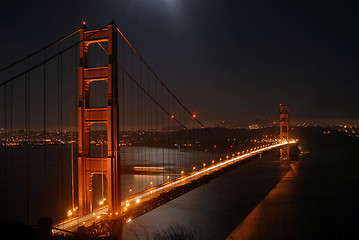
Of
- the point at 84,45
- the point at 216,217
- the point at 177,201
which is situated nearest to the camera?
the point at 84,45

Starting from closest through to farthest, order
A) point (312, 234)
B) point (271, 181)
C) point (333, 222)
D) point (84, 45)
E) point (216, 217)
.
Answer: point (84, 45) → point (312, 234) → point (333, 222) → point (216, 217) → point (271, 181)

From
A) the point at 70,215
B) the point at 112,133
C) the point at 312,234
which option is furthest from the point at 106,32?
the point at 312,234

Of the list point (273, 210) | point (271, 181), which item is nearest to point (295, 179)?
point (271, 181)

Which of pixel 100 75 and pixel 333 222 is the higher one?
pixel 100 75

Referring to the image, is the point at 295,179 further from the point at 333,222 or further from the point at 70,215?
the point at 70,215

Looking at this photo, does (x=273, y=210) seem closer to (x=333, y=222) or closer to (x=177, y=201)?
(x=333, y=222)

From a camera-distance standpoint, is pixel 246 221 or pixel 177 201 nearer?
pixel 246 221

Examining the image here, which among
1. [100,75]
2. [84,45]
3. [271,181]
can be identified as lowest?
[271,181]
